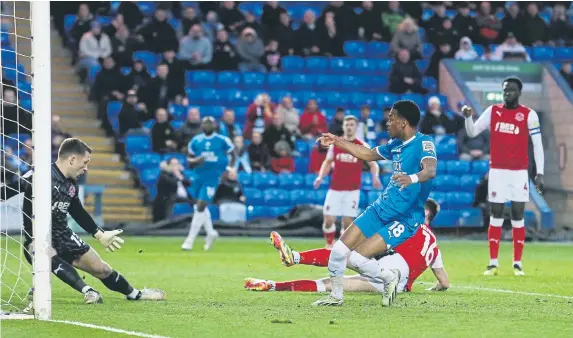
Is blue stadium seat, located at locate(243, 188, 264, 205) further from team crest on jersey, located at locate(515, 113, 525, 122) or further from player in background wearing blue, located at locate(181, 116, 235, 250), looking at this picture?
team crest on jersey, located at locate(515, 113, 525, 122)

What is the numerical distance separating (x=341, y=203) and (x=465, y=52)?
10.5m

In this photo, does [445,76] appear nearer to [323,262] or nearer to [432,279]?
[432,279]

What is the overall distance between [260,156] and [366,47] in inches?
199

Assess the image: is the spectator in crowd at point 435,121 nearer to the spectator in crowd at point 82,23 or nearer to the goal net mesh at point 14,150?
the spectator in crowd at point 82,23

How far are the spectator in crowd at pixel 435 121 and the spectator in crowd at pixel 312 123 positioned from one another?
6.86 ft

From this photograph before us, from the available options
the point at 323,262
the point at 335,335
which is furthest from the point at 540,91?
the point at 335,335

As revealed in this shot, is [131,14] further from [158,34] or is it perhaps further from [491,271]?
[491,271]

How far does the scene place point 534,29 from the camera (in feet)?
93.6

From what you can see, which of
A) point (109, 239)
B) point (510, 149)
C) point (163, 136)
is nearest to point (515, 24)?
point (163, 136)

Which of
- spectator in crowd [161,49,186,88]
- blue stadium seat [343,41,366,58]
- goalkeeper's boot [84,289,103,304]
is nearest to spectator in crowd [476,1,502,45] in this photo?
blue stadium seat [343,41,366,58]

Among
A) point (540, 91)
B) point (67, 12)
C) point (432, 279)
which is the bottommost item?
point (432, 279)

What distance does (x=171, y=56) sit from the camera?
83.3ft

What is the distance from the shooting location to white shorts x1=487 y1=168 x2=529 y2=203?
47.5 ft

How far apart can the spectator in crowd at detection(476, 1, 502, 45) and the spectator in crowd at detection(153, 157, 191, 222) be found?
9138 mm
